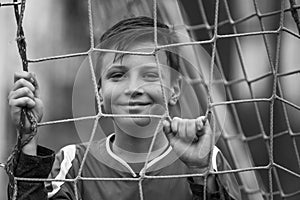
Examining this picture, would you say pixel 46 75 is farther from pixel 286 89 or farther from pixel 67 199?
pixel 67 199

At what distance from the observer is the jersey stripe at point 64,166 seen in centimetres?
172

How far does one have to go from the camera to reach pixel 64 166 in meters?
1.78

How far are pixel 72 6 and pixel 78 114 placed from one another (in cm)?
184

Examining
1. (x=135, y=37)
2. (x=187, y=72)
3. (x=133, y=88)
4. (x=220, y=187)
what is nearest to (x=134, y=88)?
(x=133, y=88)

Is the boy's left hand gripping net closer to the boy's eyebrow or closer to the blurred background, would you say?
the boy's eyebrow

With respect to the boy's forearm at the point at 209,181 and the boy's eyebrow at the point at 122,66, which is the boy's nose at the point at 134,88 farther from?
the boy's forearm at the point at 209,181

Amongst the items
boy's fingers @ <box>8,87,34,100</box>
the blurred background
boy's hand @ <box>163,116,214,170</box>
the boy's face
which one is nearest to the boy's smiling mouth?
the boy's face

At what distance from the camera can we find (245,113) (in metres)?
4.41

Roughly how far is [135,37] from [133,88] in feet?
0.42

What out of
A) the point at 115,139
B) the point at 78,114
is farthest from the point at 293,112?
the point at 115,139

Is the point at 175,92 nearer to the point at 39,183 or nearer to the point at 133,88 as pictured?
the point at 133,88

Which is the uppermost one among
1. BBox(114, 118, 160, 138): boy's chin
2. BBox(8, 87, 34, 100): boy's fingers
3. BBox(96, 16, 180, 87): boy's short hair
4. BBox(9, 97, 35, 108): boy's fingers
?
BBox(96, 16, 180, 87): boy's short hair

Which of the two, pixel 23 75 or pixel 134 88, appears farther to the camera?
pixel 134 88

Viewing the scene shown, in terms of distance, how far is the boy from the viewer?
5.29ft
